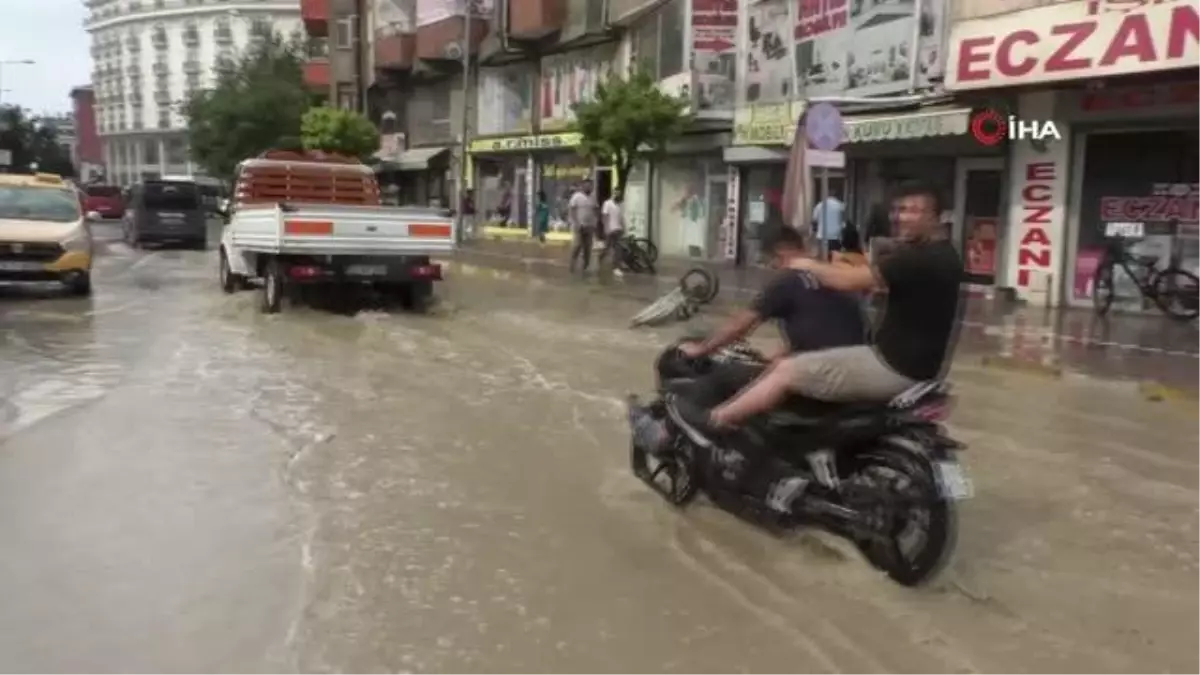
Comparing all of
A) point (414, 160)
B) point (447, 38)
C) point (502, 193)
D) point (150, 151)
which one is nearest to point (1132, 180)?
point (502, 193)

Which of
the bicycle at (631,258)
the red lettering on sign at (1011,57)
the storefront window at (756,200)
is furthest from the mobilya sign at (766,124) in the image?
the red lettering on sign at (1011,57)

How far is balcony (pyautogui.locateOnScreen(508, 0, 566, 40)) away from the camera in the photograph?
38.5 m

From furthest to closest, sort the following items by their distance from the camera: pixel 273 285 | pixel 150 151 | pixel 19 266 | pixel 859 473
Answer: pixel 150 151 < pixel 19 266 < pixel 273 285 < pixel 859 473

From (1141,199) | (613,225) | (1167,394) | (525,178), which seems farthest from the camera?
(525,178)

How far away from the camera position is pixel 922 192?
5.48 meters

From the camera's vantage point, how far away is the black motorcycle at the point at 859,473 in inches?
213

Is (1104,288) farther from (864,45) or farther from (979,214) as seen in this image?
(864,45)

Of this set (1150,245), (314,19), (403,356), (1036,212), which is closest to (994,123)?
(1036,212)

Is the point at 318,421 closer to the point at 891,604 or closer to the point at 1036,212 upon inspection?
the point at 891,604

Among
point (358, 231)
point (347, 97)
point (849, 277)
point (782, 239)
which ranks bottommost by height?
point (358, 231)

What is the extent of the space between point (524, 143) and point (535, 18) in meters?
3.97

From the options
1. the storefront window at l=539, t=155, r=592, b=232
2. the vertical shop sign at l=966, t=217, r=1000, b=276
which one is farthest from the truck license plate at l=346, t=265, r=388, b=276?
the storefront window at l=539, t=155, r=592, b=232

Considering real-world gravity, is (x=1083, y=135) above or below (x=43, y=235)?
above

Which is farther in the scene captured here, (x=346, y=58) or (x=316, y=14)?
(x=316, y=14)
